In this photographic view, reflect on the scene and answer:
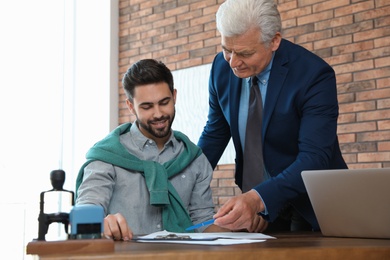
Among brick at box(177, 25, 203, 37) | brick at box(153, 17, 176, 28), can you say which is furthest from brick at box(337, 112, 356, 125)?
brick at box(153, 17, 176, 28)

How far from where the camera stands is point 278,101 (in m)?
2.43

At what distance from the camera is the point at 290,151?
8.07 feet

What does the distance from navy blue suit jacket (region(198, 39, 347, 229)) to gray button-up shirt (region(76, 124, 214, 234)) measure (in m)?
0.19

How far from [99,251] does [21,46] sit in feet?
18.5

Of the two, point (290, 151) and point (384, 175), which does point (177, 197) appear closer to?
point (290, 151)

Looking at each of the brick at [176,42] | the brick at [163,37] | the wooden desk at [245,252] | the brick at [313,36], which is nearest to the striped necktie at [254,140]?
the wooden desk at [245,252]

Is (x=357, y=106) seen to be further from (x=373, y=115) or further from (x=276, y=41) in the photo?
(x=276, y=41)

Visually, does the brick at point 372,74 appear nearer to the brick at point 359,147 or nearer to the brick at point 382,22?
the brick at point 382,22

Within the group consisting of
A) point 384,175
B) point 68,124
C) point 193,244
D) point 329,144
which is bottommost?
point 193,244

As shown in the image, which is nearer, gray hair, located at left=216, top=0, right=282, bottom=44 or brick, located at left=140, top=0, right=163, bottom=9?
gray hair, located at left=216, top=0, right=282, bottom=44

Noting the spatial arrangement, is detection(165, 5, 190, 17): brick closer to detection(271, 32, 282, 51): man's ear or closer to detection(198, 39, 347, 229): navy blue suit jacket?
detection(198, 39, 347, 229): navy blue suit jacket

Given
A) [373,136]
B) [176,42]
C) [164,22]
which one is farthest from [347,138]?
[164,22]

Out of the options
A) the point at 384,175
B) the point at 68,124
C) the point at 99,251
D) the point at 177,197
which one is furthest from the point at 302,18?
the point at 99,251

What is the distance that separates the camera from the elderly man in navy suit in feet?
7.60
